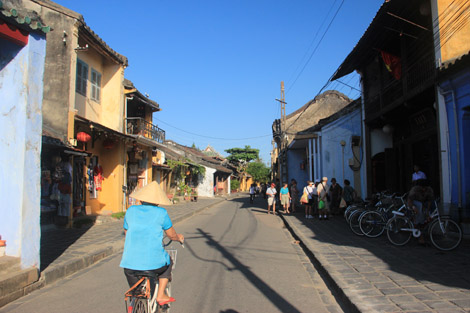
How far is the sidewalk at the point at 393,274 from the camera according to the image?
13.6 feet

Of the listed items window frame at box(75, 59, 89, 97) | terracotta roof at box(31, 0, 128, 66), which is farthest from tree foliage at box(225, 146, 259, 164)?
terracotta roof at box(31, 0, 128, 66)

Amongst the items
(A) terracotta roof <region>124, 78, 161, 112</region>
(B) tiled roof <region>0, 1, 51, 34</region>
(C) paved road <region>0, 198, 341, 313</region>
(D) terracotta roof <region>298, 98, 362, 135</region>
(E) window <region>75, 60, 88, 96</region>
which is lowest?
(C) paved road <region>0, 198, 341, 313</region>

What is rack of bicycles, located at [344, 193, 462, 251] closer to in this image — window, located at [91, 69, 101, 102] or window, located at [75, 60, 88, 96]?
window, located at [75, 60, 88, 96]

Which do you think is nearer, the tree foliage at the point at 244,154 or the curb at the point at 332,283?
the curb at the point at 332,283

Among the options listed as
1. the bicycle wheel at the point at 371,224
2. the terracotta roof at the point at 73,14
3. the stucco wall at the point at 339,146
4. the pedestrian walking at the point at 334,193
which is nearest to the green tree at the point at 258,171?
the stucco wall at the point at 339,146

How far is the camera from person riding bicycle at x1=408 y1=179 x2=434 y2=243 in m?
7.69

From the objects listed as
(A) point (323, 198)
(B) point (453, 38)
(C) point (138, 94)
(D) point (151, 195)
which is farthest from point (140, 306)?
(C) point (138, 94)

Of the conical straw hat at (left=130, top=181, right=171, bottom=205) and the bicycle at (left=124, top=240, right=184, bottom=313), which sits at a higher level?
the conical straw hat at (left=130, top=181, right=171, bottom=205)

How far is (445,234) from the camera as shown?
23.6ft

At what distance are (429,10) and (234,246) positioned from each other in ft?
27.0

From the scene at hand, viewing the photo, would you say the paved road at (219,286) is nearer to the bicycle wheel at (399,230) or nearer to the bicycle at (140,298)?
the bicycle at (140,298)

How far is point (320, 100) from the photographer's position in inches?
1258

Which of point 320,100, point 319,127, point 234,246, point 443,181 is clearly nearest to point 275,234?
point 234,246

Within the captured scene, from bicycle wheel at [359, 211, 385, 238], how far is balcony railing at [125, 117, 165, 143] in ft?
39.4
